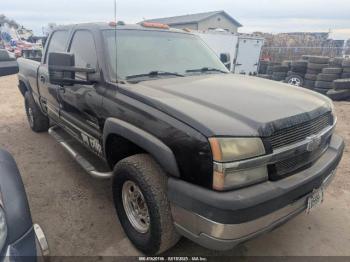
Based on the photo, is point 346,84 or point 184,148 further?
point 346,84

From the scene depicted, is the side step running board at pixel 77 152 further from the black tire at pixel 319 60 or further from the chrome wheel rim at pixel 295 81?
the black tire at pixel 319 60

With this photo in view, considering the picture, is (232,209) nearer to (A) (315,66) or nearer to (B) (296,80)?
(A) (315,66)

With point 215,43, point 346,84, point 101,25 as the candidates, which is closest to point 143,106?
point 101,25

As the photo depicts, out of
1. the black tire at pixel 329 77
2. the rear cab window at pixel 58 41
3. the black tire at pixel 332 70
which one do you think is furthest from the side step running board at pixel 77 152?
the black tire at pixel 332 70

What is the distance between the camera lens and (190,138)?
201 centimetres

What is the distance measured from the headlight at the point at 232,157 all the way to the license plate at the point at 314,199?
0.63 m

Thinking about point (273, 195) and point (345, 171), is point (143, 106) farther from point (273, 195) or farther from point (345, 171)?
point (345, 171)

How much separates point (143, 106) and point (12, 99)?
7734 mm

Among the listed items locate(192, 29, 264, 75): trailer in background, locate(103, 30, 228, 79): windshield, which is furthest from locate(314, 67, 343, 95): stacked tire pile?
locate(103, 30, 228, 79): windshield

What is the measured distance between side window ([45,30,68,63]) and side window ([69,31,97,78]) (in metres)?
0.37

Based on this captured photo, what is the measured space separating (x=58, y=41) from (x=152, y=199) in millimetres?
3084

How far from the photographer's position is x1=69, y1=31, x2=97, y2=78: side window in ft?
10.6

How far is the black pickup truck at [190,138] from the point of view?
1979 millimetres

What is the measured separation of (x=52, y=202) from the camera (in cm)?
343
